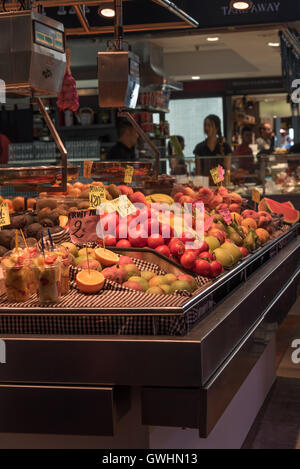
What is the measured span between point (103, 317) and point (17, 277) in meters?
0.40

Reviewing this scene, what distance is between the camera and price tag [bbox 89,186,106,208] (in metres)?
3.42

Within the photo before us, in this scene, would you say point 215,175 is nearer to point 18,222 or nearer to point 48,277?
point 18,222

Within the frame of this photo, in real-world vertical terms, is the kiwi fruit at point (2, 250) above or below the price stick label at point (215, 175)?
below

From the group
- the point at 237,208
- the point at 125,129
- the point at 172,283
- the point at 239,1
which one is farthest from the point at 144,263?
the point at 125,129

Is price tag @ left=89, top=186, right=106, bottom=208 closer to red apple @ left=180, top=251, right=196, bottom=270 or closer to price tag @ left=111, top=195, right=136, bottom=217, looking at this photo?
price tag @ left=111, top=195, right=136, bottom=217

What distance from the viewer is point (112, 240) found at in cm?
319

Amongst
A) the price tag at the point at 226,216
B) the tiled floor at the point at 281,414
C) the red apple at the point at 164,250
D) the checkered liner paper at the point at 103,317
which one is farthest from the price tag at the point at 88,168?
the checkered liner paper at the point at 103,317

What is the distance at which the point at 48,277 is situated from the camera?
2.41m

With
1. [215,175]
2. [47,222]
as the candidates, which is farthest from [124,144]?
[47,222]

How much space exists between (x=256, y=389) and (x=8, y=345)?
202 centimetres

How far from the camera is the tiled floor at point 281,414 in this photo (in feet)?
11.5

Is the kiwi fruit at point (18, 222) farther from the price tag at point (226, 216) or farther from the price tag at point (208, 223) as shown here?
the price tag at point (226, 216)

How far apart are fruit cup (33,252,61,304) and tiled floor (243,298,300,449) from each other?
163cm

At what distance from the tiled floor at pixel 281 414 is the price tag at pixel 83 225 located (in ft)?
4.64
